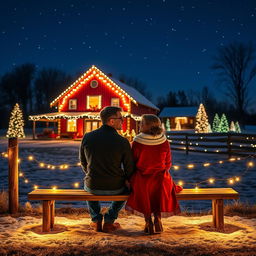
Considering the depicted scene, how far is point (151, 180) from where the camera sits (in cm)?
416

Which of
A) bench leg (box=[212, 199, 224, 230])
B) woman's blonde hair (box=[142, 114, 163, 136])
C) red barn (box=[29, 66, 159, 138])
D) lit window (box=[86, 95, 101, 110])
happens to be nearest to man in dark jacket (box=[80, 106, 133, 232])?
woman's blonde hair (box=[142, 114, 163, 136])

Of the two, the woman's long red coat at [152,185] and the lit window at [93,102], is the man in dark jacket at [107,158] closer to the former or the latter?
the woman's long red coat at [152,185]

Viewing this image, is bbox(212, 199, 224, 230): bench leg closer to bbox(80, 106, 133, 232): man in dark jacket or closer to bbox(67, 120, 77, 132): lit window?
bbox(80, 106, 133, 232): man in dark jacket

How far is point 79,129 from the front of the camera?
33719 millimetres

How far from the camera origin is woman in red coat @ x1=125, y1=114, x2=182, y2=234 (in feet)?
13.5

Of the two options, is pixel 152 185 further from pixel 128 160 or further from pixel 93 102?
pixel 93 102

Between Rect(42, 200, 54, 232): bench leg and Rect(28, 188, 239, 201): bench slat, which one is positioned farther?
Rect(42, 200, 54, 232): bench leg

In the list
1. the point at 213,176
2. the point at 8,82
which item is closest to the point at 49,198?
the point at 213,176

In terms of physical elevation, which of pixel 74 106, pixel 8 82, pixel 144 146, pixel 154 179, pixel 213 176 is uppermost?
pixel 8 82

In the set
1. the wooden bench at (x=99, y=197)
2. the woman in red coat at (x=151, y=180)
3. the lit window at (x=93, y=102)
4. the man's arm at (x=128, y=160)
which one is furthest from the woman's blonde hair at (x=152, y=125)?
the lit window at (x=93, y=102)

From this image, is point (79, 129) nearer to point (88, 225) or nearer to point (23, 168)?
point (23, 168)

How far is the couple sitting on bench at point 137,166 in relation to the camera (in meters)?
4.14

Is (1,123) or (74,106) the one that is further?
(1,123)

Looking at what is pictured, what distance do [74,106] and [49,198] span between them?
30.8 metres
